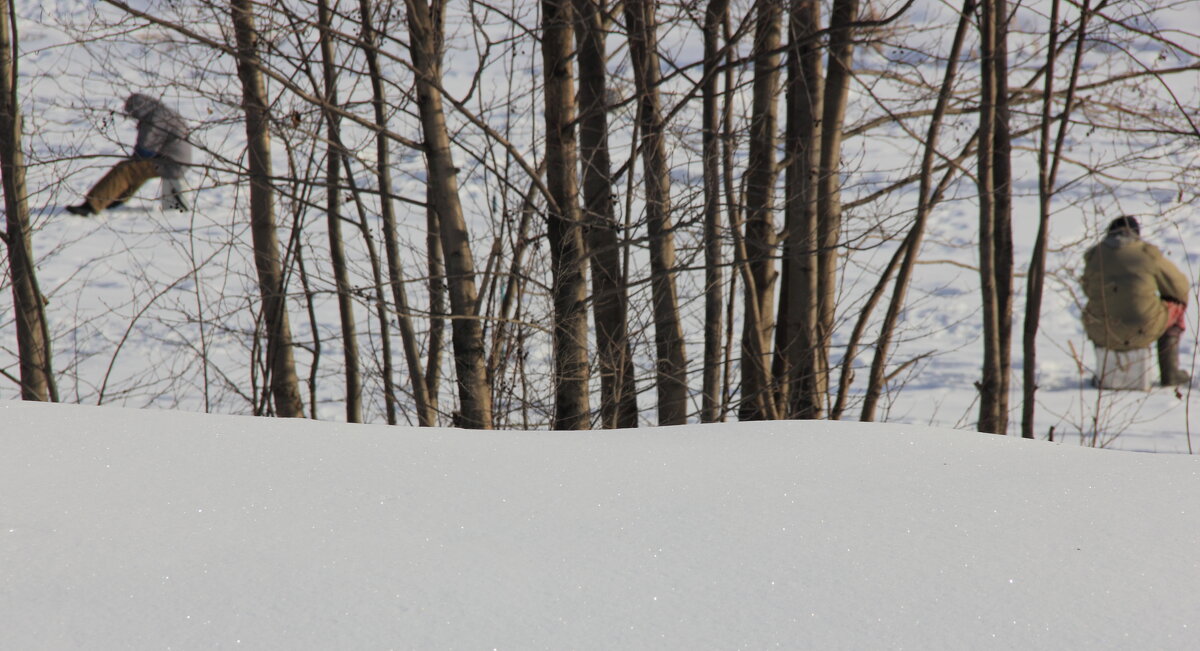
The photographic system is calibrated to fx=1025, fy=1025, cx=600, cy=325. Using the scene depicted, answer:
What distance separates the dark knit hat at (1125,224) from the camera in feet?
21.8

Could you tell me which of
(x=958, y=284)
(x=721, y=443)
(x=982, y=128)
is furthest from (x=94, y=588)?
(x=958, y=284)

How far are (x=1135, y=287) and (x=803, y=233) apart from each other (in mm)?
3814

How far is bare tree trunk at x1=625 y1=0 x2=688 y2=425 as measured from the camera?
418cm

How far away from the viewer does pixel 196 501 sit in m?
1.79

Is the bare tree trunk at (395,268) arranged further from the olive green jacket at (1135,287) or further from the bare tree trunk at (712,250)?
the olive green jacket at (1135,287)

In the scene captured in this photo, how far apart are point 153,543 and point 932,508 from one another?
1.31 m

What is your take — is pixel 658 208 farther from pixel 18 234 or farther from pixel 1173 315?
pixel 1173 315

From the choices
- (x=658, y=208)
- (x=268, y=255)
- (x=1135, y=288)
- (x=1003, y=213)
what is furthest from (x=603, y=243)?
(x=1135, y=288)

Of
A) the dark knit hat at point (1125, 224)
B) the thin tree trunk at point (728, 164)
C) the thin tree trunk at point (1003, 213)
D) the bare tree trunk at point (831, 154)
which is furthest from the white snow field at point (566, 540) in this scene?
the dark knit hat at point (1125, 224)

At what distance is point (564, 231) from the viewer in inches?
167

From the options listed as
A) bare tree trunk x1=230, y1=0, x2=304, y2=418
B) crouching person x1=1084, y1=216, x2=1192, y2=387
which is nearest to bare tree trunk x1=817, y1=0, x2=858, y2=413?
bare tree trunk x1=230, y1=0, x2=304, y2=418

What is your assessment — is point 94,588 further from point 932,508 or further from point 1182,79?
point 1182,79

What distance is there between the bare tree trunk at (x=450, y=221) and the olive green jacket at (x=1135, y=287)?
15.6 feet

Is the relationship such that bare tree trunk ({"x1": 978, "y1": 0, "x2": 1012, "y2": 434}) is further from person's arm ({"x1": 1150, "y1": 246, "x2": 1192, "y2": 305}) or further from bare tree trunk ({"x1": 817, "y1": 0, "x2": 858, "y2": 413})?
person's arm ({"x1": 1150, "y1": 246, "x2": 1192, "y2": 305})
